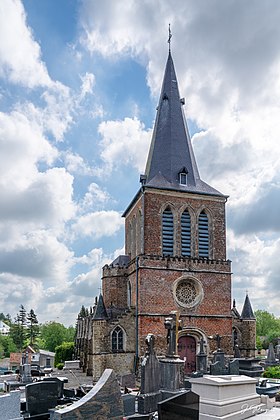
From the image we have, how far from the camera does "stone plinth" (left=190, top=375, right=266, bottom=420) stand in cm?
897

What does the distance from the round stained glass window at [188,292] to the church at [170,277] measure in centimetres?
6

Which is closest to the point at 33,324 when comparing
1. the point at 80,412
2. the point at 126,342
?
the point at 126,342

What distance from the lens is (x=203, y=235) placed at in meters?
27.6

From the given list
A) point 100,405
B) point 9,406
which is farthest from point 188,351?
point 100,405

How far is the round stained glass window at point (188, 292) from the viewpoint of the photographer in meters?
26.0

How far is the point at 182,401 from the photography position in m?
7.67

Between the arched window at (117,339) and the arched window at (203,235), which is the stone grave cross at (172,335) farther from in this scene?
the arched window at (203,235)

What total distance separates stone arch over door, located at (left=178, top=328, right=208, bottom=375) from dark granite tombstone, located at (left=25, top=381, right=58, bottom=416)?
14.8 meters

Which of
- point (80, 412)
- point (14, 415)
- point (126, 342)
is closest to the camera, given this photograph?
point (80, 412)

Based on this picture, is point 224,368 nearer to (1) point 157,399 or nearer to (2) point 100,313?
(1) point 157,399

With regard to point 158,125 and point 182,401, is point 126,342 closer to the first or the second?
point 158,125

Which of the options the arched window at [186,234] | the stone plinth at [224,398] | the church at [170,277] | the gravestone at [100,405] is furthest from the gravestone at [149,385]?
the arched window at [186,234]

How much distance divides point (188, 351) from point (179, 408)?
735 inches

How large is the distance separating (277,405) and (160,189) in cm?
1652
